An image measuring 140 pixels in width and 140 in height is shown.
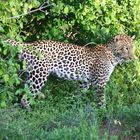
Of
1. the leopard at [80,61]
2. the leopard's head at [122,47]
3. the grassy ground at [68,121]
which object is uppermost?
the leopard's head at [122,47]

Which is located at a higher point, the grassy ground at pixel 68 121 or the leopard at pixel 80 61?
the leopard at pixel 80 61

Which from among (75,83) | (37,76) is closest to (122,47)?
(75,83)

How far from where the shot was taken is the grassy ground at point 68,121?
612 centimetres

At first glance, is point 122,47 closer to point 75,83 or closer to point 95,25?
point 95,25

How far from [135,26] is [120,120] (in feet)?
11.9

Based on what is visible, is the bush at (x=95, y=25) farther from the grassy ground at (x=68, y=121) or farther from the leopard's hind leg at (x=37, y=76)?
the grassy ground at (x=68, y=121)

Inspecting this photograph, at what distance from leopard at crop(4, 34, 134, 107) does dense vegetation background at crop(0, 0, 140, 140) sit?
22 centimetres

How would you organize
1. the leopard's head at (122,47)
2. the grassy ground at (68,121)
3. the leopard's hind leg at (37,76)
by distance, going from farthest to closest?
the leopard's head at (122,47)
the leopard's hind leg at (37,76)
the grassy ground at (68,121)

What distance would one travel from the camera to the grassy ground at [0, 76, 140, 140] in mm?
6117

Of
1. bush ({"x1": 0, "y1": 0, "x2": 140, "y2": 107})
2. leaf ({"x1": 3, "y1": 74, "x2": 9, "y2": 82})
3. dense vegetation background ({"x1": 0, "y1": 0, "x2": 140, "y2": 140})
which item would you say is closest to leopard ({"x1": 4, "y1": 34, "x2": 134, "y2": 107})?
dense vegetation background ({"x1": 0, "y1": 0, "x2": 140, "y2": 140})

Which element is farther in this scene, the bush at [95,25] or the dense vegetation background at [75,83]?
the bush at [95,25]

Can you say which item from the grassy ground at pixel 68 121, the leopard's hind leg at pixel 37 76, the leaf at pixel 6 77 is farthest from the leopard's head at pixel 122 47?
the leaf at pixel 6 77

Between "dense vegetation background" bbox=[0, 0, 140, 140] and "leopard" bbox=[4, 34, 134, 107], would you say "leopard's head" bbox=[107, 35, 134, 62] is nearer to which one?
"leopard" bbox=[4, 34, 134, 107]

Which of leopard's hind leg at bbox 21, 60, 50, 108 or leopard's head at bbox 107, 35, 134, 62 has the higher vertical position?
leopard's head at bbox 107, 35, 134, 62
